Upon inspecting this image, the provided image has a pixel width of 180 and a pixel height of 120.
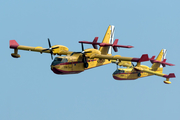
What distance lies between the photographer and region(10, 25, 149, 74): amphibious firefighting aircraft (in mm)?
51750

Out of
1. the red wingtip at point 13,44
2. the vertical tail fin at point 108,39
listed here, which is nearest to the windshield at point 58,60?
the vertical tail fin at point 108,39

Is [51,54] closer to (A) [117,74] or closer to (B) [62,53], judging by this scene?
(B) [62,53]

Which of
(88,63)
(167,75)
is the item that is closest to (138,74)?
(167,75)

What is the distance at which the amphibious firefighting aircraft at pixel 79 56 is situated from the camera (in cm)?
5175

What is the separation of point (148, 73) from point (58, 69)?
87.7ft

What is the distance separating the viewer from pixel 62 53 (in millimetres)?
56719


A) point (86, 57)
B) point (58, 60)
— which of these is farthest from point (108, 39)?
point (58, 60)

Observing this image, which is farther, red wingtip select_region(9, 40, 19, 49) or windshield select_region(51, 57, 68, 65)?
red wingtip select_region(9, 40, 19, 49)

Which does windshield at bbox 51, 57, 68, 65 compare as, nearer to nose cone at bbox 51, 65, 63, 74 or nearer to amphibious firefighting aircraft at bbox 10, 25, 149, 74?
amphibious firefighting aircraft at bbox 10, 25, 149, 74

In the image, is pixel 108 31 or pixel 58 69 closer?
pixel 58 69

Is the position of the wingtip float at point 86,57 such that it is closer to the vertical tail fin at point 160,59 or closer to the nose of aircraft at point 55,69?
the nose of aircraft at point 55,69

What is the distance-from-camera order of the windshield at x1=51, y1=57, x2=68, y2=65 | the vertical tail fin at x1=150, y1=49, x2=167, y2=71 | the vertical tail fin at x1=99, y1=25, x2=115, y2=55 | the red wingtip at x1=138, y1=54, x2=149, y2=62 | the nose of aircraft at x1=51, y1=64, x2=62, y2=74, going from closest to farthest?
the red wingtip at x1=138, y1=54, x2=149, y2=62 → the nose of aircraft at x1=51, y1=64, x2=62, y2=74 → the windshield at x1=51, y1=57, x2=68, y2=65 → the vertical tail fin at x1=99, y1=25, x2=115, y2=55 → the vertical tail fin at x1=150, y1=49, x2=167, y2=71

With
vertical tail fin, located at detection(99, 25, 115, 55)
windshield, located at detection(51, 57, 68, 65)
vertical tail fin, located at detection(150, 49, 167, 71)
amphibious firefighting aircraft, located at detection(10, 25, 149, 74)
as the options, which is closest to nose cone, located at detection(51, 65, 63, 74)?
amphibious firefighting aircraft, located at detection(10, 25, 149, 74)

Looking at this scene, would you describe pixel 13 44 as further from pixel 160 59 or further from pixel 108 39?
pixel 160 59
